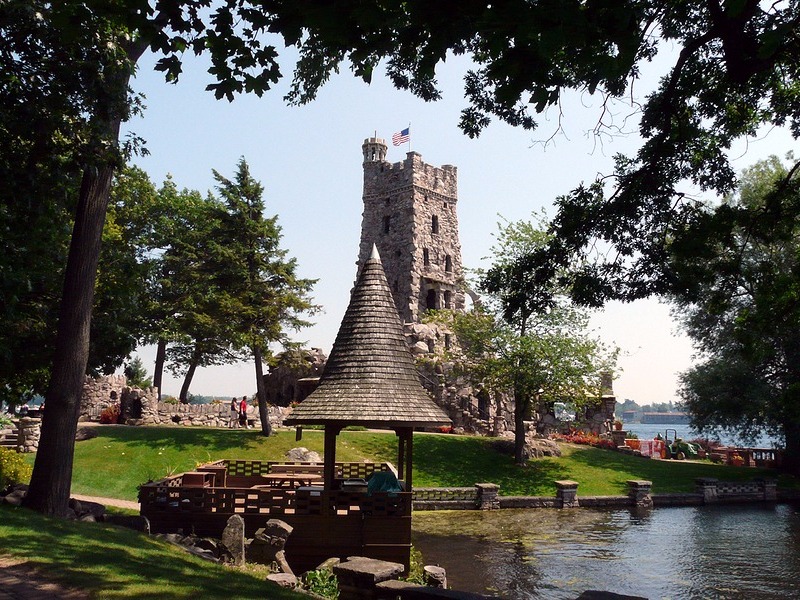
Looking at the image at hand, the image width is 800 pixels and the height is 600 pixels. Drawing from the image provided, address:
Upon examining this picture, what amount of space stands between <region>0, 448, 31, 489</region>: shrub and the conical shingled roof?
7757mm

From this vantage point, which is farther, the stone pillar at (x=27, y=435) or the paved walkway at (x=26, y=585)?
the stone pillar at (x=27, y=435)

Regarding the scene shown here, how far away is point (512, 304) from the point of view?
14141mm

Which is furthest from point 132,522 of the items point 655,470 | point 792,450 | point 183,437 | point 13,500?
point 792,450

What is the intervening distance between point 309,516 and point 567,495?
17.0 metres

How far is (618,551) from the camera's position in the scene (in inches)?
741

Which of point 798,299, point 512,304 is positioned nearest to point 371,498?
point 512,304

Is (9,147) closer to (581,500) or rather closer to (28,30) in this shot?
(28,30)

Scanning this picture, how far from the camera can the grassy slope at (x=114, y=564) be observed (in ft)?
25.6

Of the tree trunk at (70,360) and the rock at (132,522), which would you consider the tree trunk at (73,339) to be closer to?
the tree trunk at (70,360)

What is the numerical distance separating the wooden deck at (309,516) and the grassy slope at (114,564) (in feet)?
9.41

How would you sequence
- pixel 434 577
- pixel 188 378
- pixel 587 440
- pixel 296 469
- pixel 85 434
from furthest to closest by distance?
pixel 188 378 < pixel 587 440 < pixel 85 434 < pixel 296 469 < pixel 434 577

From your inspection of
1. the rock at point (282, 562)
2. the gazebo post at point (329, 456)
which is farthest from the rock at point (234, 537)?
the gazebo post at point (329, 456)

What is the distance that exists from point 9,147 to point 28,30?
2039 mm

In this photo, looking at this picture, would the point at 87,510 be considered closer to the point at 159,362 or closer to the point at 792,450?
the point at 159,362
